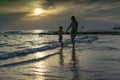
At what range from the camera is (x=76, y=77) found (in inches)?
327

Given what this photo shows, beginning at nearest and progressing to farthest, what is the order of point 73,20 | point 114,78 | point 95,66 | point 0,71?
point 114,78
point 0,71
point 95,66
point 73,20

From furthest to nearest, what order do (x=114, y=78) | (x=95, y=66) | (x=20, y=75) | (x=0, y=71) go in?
(x=95, y=66) → (x=0, y=71) → (x=20, y=75) → (x=114, y=78)

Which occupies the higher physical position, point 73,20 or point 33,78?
point 73,20

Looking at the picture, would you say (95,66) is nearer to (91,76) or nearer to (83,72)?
(83,72)

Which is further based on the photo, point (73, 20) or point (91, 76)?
point (73, 20)

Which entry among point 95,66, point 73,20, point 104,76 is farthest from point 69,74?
point 73,20

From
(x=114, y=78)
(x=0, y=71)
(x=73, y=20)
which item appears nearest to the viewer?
(x=114, y=78)

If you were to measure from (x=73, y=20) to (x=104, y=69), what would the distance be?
9885 millimetres

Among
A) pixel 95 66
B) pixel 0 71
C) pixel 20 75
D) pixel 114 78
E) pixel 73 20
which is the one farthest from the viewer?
pixel 73 20

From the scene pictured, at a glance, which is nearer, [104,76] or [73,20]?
[104,76]

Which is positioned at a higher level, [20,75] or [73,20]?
[73,20]

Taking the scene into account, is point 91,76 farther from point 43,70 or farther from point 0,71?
point 0,71

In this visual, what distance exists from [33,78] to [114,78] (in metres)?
2.32

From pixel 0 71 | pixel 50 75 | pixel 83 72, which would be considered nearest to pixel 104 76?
pixel 83 72
